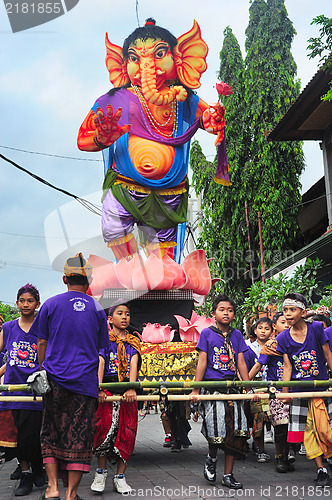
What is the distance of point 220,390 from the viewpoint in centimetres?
525

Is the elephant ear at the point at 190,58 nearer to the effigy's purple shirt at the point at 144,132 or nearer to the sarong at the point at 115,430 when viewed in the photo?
the effigy's purple shirt at the point at 144,132

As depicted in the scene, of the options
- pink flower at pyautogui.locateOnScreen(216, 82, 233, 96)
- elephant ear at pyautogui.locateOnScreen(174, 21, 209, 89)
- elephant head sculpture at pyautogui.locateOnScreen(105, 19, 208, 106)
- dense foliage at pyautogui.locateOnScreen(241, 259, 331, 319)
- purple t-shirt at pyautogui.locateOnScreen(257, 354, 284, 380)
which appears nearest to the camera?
purple t-shirt at pyautogui.locateOnScreen(257, 354, 284, 380)

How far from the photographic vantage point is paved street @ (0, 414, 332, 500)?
4.54 meters

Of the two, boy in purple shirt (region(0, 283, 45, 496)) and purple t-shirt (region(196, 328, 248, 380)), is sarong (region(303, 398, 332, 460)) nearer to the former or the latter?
purple t-shirt (region(196, 328, 248, 380))

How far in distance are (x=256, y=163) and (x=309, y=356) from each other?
16266 mm

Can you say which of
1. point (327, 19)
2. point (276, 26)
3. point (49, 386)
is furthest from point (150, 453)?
point (276, 26)

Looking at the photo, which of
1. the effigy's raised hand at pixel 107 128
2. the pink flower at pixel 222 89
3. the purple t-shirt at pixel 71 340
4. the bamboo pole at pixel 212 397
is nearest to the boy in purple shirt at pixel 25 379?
the bamboo pole at pixel 212 397

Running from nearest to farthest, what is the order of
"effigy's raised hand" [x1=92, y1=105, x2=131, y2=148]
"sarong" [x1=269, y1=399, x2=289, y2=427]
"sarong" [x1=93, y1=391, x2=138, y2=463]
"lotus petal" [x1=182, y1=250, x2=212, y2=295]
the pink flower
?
1. "sarong" [x1=93, y1=391, x2=138, y2=463]
2. "sarong" [x1=269, y1=399, x2=289, y2=427]
3. "lotus petal" [x1=182, y1=250, x2=212, y2=295]
4. "effigy's raised hand" [x1=92, y1=105, x2=131, y2=148]
5. the pink flower

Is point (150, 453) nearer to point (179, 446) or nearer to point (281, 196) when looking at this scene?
point (179, 446)

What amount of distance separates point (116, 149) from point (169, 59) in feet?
4.99

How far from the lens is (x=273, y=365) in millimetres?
6254

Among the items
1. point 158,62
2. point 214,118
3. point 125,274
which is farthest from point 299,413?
point 158,62

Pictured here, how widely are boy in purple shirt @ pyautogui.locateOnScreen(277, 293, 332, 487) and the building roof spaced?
947 centimetres

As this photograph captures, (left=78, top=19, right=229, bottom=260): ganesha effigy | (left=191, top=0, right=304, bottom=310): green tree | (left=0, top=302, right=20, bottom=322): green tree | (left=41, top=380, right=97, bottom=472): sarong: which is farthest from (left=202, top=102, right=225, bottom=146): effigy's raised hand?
(left=0, top=302, right=20, bottom=322): green tree
